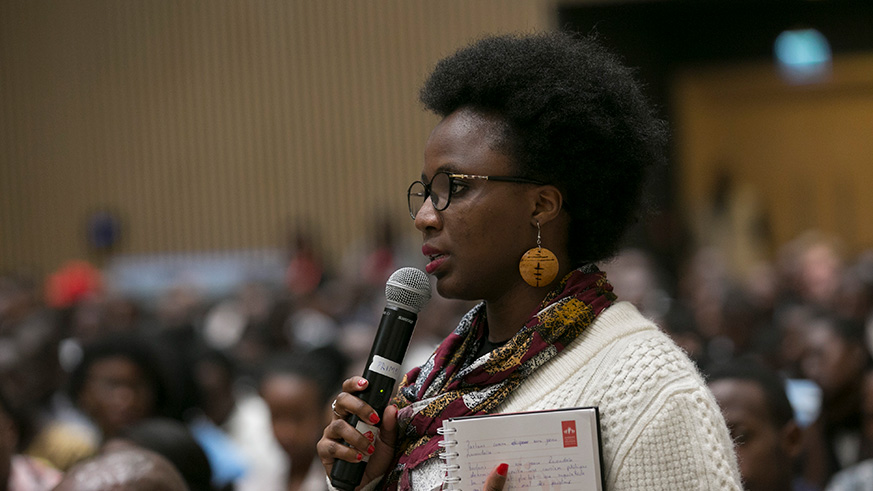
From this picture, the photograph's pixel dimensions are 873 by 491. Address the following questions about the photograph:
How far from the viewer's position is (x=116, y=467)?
1.88m

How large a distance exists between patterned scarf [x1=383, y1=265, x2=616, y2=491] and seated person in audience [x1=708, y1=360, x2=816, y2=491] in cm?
110

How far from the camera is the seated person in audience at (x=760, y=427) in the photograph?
2.64m

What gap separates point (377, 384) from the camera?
1627mm

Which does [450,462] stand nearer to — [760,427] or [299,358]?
[760,427]

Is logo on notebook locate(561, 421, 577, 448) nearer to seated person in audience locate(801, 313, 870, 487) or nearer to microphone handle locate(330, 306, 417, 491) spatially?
microphone handle locate(330, 306, 417, 491)

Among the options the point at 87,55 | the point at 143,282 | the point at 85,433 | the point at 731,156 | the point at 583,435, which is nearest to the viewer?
the point at 583,435

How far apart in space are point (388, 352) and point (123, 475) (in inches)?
23.2

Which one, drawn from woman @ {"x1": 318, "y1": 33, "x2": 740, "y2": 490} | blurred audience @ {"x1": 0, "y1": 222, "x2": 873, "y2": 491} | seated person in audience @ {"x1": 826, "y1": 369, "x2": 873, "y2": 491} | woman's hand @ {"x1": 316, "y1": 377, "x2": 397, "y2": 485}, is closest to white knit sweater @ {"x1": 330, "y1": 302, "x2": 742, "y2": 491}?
woman @ {"x1": 318, "y1": 33, "x2": 740, "y2": 490}

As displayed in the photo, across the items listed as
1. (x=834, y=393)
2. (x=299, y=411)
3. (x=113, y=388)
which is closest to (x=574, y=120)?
(x=299, y=411)

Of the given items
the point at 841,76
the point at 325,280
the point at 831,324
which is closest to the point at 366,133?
the point at 325,280

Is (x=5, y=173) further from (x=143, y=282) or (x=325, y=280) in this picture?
(x=325, y=280)

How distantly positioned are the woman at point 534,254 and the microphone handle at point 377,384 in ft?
0.07

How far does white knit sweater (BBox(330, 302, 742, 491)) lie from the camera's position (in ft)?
4.72

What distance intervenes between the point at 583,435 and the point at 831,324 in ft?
11.1
